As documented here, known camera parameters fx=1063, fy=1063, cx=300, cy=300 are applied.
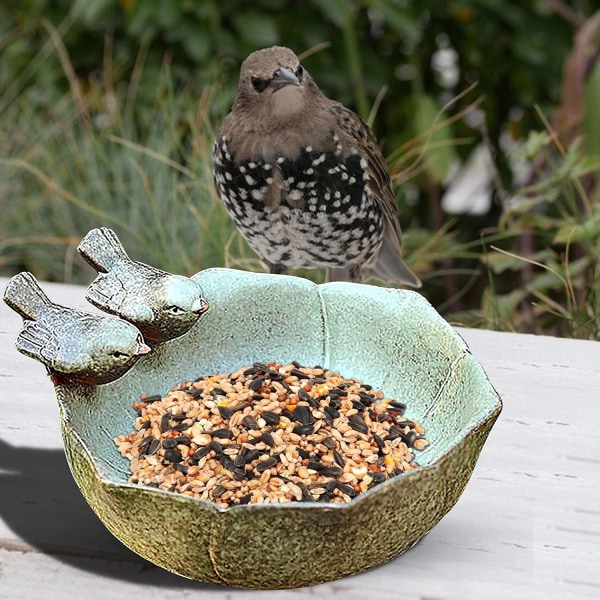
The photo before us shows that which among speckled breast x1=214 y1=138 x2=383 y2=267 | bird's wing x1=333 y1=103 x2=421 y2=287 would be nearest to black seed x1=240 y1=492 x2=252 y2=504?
speckled breast x1=214 y1=138 x2=383 y2=267

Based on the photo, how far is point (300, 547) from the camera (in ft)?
4.13

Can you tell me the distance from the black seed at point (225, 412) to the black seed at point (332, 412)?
138 mm

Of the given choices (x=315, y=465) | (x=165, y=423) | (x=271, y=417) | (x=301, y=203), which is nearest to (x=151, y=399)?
(x=165, y=423)

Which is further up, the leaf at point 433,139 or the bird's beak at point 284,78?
the bird's beak at point 284,78

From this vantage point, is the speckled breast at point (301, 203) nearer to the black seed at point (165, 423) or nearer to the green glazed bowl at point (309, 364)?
the green glazed bowl at point (309, 364)

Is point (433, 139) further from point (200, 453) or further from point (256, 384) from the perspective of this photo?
point (200, 453)

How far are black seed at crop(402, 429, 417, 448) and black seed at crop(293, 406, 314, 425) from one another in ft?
0.46

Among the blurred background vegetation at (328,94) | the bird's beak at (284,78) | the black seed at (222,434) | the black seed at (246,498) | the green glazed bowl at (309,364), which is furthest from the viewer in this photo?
the blurred background vegetation at (328,94)

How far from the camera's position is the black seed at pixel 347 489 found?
1.38 meters

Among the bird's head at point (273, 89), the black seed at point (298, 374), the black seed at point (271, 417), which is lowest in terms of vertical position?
the black seed at point (298, 374)

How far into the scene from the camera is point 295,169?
1860 millimetres

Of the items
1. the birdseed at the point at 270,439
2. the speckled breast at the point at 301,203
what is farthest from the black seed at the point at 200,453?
the speckled breast at the point at 301,203

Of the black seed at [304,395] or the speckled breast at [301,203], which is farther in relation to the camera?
the speckled breast at [301,203]

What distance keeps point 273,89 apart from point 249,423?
595 mm
